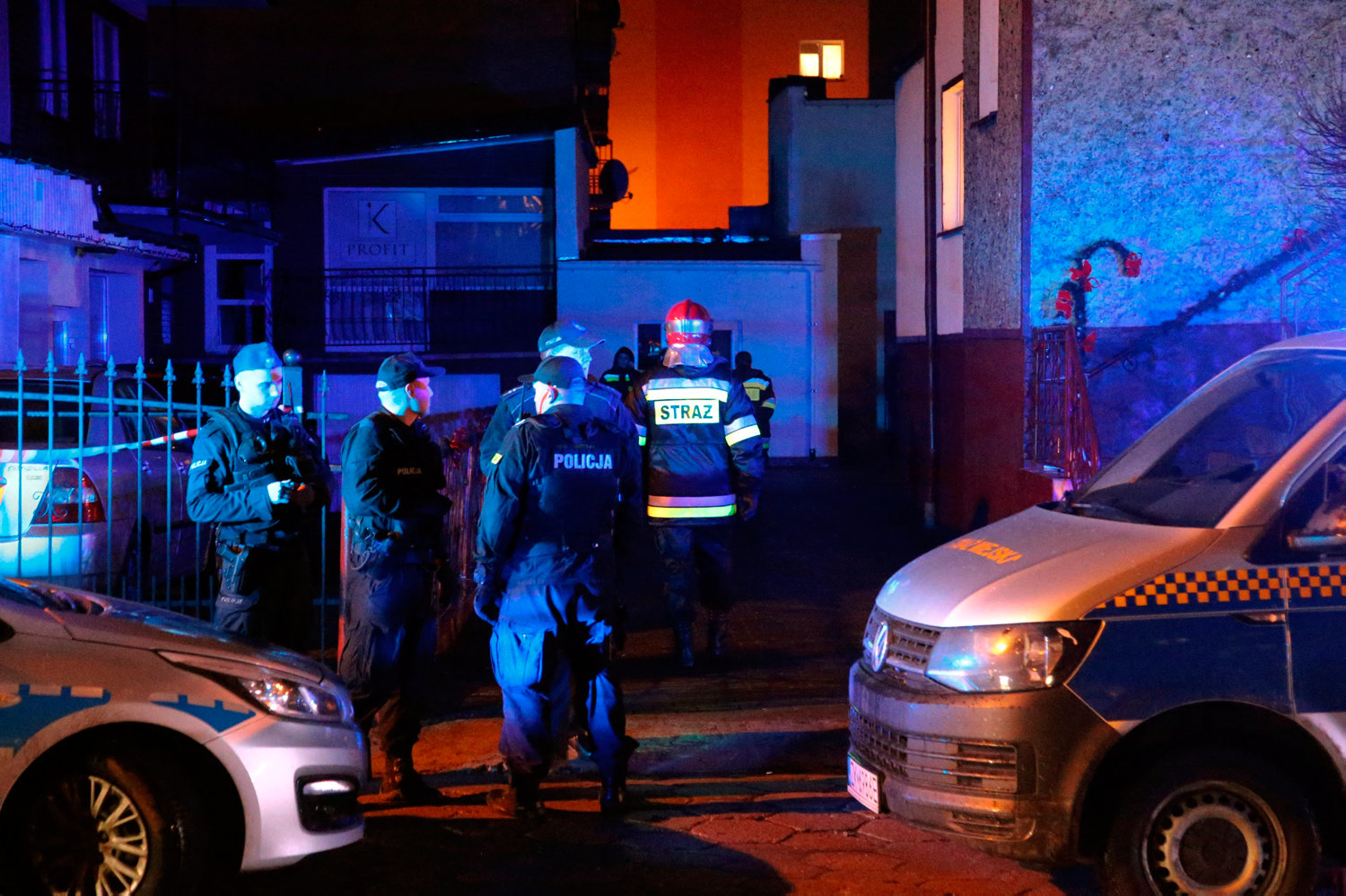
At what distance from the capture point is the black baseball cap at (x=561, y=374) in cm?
552

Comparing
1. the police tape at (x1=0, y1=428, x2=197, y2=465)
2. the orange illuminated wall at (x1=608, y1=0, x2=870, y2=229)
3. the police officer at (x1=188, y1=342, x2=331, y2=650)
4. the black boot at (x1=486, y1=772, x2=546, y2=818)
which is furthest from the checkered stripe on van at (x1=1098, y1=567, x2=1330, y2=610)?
the orange illuminated wall at (x1=608, y1=0, x2=870, y2=229)

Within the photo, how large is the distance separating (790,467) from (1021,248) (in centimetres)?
1022

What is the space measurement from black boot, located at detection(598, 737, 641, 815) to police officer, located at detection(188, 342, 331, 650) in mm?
1583

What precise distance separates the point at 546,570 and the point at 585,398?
880 mm

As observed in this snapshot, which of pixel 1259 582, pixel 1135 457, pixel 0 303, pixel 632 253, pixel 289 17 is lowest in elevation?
pixel 1259 582

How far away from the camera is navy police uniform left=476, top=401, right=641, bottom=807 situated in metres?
5.39

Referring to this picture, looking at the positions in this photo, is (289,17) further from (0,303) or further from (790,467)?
(790,467)

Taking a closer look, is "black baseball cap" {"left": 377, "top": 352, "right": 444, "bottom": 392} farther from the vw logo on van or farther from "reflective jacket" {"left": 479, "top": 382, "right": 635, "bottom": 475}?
the vw logo on van

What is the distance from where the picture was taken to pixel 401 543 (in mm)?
5680

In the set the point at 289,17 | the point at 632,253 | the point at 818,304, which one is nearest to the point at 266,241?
the point at 289,17

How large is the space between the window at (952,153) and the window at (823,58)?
48.4 feet

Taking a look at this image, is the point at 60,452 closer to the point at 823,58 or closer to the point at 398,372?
the point at 398,372

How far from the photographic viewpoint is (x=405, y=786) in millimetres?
5820

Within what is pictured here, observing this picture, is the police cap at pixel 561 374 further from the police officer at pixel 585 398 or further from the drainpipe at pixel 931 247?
the drainpipe at pixel 931 247
